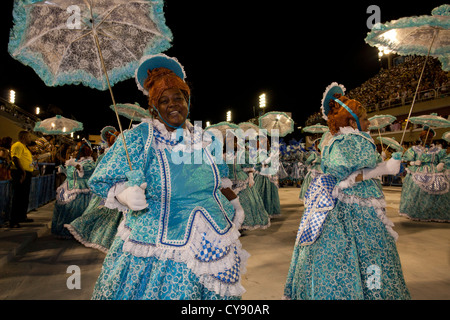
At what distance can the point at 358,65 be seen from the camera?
28141 millimetres

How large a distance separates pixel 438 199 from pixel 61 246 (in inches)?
318

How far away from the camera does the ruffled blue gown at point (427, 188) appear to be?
7328 mm

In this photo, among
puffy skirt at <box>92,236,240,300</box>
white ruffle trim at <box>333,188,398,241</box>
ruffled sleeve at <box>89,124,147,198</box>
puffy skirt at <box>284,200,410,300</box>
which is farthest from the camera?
white ruffle trim at <box>333,188,398,241</box>

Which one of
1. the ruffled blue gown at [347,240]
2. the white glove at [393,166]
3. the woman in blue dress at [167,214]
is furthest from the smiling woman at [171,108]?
the white glove at [393,166]

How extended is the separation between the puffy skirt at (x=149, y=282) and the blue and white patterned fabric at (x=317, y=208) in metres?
1.29

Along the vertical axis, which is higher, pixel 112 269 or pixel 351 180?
pixel 351 180

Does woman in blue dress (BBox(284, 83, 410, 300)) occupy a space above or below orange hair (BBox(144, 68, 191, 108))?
below

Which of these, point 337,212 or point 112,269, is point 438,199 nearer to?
point 337,212

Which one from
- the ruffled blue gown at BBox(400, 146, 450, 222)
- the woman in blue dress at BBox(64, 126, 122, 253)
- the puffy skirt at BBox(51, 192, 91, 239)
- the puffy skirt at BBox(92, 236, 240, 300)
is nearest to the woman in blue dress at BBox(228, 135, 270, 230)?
the woman in blue dress at BBox(64, 126, 122, 253)

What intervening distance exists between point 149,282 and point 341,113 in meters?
2.24

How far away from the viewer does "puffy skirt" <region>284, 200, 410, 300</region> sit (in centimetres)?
247

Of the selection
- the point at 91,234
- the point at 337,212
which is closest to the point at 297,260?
the point at 337,212

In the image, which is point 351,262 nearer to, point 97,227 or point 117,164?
point 117,164

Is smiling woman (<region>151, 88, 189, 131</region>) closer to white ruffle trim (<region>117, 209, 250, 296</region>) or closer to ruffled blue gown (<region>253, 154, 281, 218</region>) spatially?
white ruffle trim (<region>117, 209, 250, 296</region>)
